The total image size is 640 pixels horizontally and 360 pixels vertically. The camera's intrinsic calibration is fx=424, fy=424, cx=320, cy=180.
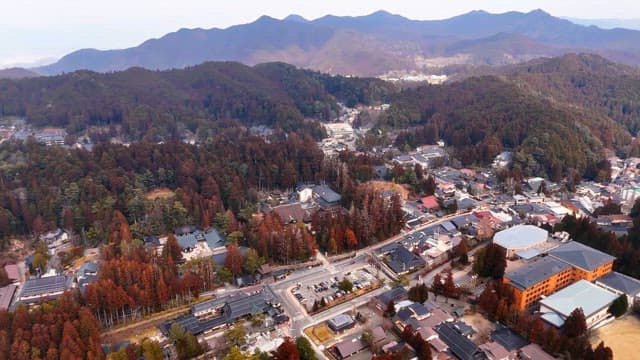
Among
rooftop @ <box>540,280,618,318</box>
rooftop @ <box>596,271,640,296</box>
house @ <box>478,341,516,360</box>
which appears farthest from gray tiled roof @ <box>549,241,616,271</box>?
house @ <box>478,341,516,360</box>

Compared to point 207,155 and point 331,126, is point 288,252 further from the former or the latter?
point 331,126

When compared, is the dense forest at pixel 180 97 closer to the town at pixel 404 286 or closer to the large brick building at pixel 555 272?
the town at pixel 404 286

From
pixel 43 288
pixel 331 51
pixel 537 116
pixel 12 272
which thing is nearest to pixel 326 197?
pixel 43 288

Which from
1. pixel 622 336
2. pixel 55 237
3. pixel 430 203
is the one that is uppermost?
pixel 55 237

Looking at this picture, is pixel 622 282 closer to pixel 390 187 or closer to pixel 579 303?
pixel 579 303

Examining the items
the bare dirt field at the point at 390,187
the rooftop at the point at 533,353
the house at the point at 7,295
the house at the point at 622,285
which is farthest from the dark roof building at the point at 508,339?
the house at the point at 7,295
